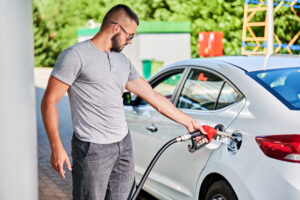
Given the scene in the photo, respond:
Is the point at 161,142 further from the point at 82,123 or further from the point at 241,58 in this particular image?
the point at 82,123

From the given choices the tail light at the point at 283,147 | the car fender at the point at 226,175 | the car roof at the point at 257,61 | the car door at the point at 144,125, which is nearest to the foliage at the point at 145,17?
the car door at the point at 144,125

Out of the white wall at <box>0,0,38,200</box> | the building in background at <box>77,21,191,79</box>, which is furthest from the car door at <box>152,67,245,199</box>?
the building in background at <box>77,21,191,79</box>

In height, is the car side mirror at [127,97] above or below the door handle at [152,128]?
above

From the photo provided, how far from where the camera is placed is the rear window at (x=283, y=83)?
12.7 ft

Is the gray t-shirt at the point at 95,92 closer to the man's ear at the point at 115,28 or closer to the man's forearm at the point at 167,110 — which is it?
the man's ear at the point at 115,28

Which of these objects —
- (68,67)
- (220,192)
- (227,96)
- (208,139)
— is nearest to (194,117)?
(227,96)

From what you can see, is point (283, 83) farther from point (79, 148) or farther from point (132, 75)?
point (79, 148)

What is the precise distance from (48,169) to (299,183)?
4922 mm

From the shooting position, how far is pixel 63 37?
4253cm

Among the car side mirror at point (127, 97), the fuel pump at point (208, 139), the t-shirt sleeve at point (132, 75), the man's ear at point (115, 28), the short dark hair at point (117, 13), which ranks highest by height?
the short dark hair at point (117, 13)

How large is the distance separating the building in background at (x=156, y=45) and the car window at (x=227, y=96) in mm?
18461

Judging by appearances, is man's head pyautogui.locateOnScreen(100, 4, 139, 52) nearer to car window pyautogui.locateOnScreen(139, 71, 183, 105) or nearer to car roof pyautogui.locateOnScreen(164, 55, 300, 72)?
car roof pyautogui.locateOnScreen(164, 55, 300, 72)

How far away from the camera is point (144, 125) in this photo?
5.42 meters

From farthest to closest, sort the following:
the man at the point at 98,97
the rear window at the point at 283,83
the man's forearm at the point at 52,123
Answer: the rear window at the point at 283,83
the man at the point at 98,97
the man's forearm at the point at 52,123
